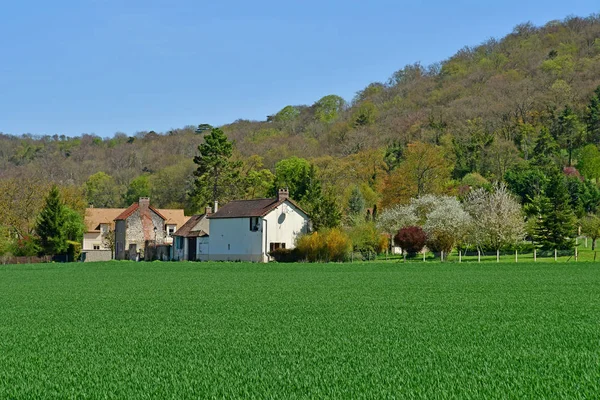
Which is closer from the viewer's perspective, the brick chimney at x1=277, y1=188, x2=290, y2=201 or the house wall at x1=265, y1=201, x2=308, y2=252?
the house wall at x1=265, y1=201, x2=308, y2=252

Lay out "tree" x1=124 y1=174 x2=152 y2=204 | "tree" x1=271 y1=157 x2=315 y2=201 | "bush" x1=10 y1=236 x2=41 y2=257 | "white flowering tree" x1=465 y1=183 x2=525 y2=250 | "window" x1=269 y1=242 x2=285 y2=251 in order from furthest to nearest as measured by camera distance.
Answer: "tree" x1=124 y1=174 x2=152 y2=204
"tree" x1=271 y1=157 x2=315 y2=201
"bush" x1=10 y1=236 x2=41 y2=257
"window" x1=269 y1=242 x2=285 y2=251
"white flowering tree" x1=465 y1=183 x2=525 y2=250

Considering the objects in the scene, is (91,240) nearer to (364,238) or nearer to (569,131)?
(364,238)

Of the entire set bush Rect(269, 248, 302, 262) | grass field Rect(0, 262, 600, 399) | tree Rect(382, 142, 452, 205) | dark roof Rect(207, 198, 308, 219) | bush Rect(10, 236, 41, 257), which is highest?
tree Rect(382, 142, 452, 205)

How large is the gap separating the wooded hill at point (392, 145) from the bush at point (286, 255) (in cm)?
1727

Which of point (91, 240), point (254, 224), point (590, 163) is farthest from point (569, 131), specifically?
point (91, 240)

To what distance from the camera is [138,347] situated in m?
15.3

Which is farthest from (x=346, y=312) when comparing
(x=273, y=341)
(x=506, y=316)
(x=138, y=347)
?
Result: (x=138, y=347)

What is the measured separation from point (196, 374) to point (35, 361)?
11.6 feet

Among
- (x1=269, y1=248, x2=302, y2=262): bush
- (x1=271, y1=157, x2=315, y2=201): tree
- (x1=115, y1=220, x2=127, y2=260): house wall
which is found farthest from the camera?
(x1=271, y1=157, x2=315, y2=201): tree

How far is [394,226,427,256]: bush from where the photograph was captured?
221ft

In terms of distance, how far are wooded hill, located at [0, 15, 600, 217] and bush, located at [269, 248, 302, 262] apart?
1727cm

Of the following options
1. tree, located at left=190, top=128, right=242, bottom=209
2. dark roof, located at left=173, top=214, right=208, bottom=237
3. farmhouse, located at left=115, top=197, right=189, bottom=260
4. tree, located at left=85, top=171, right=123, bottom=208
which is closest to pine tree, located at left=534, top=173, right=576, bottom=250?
dark roof, located at left=173, top=214, right=208, bottom=237

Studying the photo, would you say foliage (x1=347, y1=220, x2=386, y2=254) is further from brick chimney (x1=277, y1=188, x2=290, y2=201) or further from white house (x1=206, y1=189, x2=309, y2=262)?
brick chimney (x1=277, y1=188, x2=290, y2=201)

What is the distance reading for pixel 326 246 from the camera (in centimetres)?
6762
